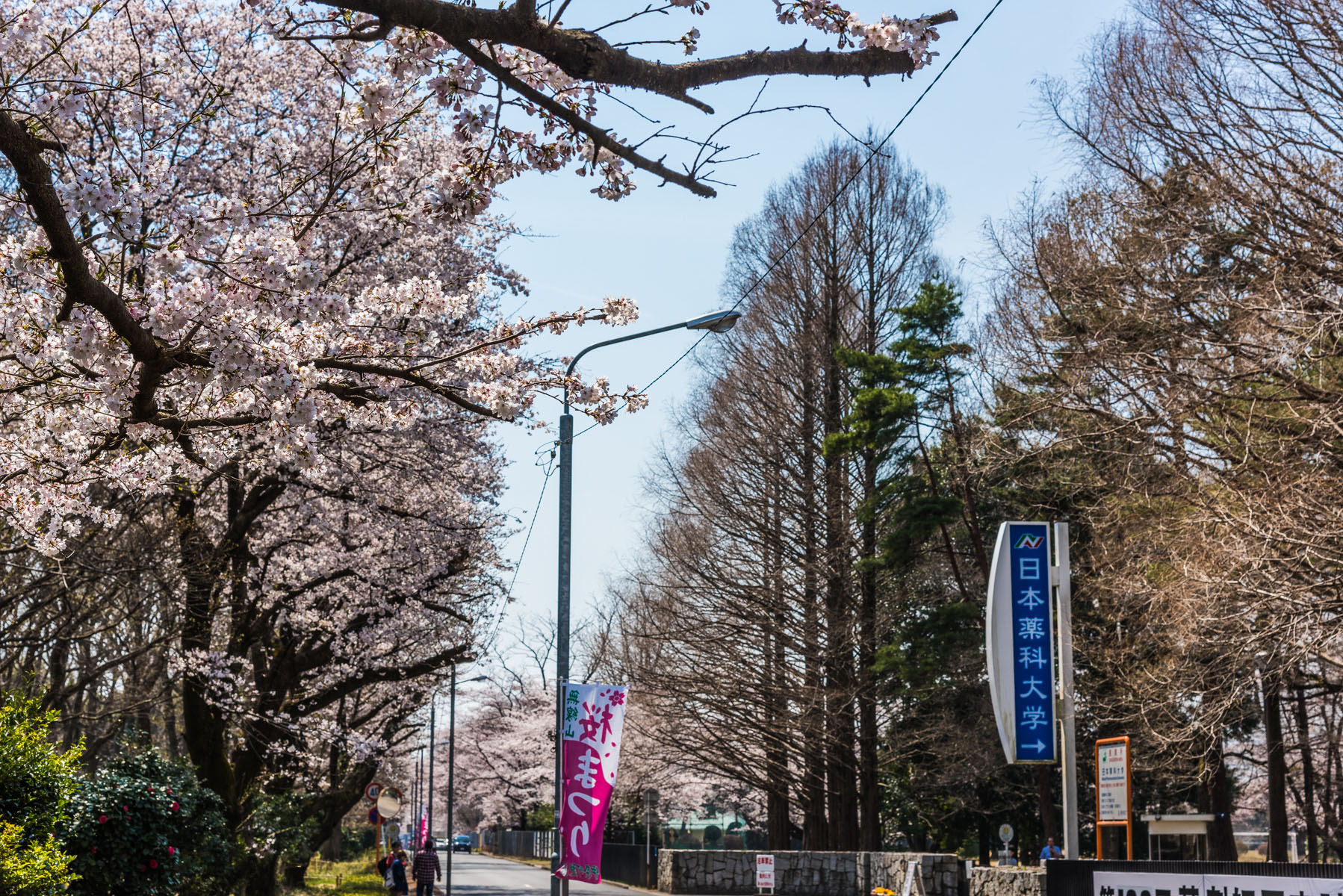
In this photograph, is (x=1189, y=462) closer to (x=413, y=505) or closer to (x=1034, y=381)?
(x=1034, y=381)

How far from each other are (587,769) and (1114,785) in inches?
267

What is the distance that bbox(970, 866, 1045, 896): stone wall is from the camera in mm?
20625

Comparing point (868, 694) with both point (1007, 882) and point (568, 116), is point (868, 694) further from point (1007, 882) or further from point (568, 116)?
point (568, 116)

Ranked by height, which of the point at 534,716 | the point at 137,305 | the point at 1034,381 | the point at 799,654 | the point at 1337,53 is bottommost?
the point at 534,716

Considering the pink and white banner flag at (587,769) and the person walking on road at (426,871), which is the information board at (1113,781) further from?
the person walking on road at (426,871)

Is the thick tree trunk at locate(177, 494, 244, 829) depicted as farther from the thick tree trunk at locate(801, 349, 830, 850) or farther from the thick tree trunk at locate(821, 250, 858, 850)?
the thick tree trunk at locate(821, 250, 858, 850)

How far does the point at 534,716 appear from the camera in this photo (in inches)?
2510

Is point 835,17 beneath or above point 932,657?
above

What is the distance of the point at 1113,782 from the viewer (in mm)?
14812

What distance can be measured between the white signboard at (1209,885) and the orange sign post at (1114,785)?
4.34 metres

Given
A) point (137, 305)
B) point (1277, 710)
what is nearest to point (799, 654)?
point (1277, 710)

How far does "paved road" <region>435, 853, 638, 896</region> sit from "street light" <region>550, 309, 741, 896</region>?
1157cm

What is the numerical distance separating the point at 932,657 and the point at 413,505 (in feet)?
48.2

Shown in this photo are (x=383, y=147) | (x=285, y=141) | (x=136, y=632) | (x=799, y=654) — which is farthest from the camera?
(x=799, y=654)
